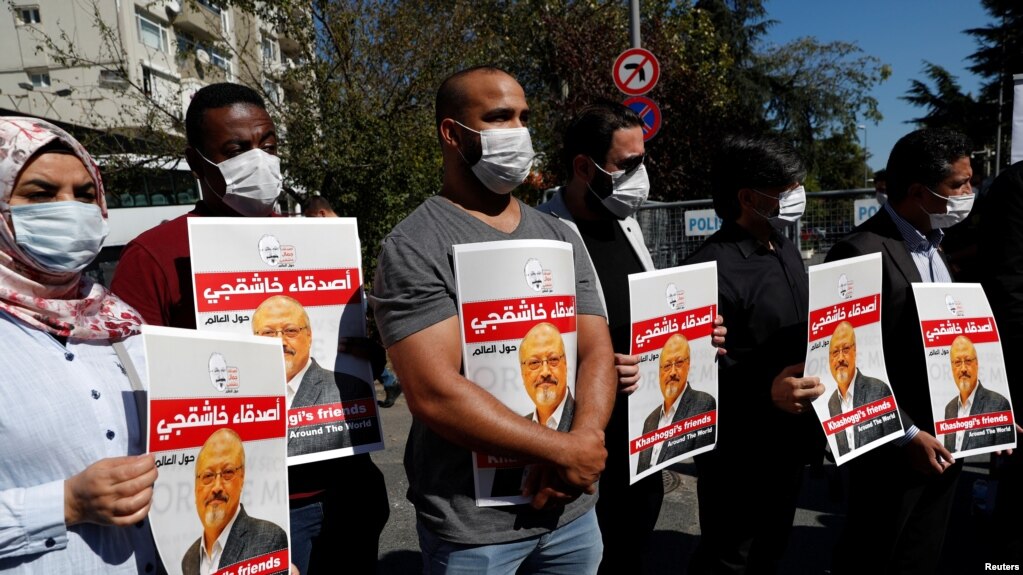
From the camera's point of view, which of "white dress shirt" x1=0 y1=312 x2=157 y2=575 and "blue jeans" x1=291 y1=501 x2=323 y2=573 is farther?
"blue jeans" x1=291 y1=501 x2=323 y2=573

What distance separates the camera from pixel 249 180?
2137mm

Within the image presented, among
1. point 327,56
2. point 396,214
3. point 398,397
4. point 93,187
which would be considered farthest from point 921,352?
point 327,56

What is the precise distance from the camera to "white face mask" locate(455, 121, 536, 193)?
1915 mm

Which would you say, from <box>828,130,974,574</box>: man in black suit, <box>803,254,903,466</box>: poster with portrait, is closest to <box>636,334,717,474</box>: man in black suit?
<box>803,254,903,466</box>: poster with portrait

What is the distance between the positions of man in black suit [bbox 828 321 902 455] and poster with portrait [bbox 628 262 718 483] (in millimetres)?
415

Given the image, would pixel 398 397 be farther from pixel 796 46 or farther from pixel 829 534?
pixel 796 46

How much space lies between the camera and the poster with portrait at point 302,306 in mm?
1806

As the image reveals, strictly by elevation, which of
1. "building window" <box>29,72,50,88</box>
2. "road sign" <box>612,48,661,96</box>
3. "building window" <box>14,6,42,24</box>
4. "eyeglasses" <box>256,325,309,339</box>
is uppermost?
"building window" <box>29,72,50,88</box>

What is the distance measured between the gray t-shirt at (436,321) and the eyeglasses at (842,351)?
3.66ft

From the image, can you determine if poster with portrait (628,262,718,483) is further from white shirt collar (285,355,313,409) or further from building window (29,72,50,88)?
building window (29,72,50,88)

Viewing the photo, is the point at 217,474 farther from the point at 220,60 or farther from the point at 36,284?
the point at 220,60

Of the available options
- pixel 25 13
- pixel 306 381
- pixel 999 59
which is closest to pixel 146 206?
pixel 25 13

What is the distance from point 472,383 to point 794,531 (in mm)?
3179

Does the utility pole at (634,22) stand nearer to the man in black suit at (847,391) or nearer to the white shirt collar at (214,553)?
the man in black suit at (847,391)
